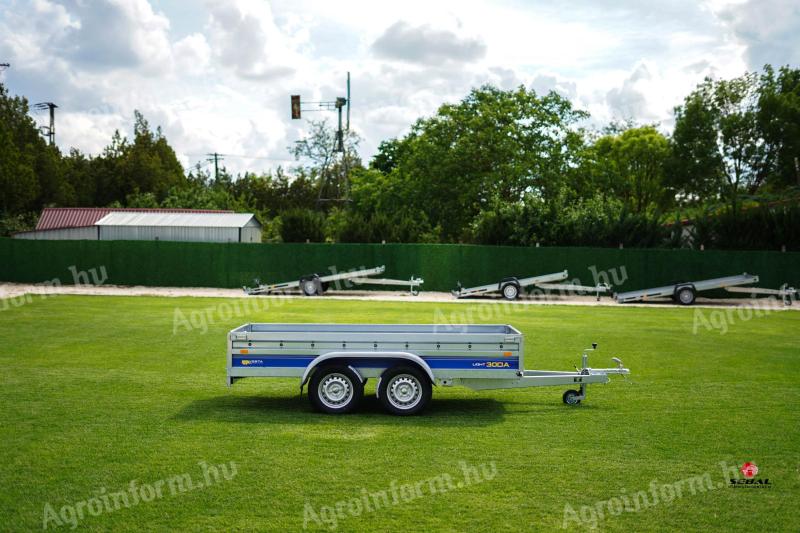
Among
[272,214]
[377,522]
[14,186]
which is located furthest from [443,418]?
[272,214]

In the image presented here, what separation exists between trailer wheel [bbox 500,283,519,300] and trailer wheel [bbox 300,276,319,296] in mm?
8545

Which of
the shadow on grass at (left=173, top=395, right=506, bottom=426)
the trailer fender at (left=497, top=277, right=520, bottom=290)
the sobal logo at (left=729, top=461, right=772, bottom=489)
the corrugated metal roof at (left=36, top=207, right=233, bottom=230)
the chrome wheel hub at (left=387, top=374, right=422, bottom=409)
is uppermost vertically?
the corrugated metal roof at (left=36, top=207, right=233, bottom=230)

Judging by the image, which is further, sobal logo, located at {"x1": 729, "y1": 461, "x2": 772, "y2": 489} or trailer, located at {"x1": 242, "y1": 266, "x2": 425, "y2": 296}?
trailer, located at {"x1": 242, "y1": 266, "x2": 425, "y2": 296}

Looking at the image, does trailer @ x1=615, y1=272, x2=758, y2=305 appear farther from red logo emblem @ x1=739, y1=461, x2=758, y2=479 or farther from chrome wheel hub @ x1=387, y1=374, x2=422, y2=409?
red logo emblem @ x1=739, y1=461, x2=758, y2=479

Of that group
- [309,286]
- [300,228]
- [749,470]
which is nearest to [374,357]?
[749,470]

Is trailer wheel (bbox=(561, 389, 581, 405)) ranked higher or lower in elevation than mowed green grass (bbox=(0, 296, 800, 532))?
higher

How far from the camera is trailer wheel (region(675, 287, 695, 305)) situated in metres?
32.6

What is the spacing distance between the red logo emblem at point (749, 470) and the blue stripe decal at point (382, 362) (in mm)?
3092

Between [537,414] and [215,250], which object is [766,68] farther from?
[537,414]

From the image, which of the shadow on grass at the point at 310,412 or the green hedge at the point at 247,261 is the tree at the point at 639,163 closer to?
the green hedge at the point at 247,261

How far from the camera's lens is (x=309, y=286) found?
35844 millimetres

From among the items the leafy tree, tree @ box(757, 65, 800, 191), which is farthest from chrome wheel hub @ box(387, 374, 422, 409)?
tree @ box(757, 65, 800, 191)

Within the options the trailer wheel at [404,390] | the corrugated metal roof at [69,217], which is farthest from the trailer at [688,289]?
the corrugated metal roof at [69,217]

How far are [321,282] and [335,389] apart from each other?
26.1m
